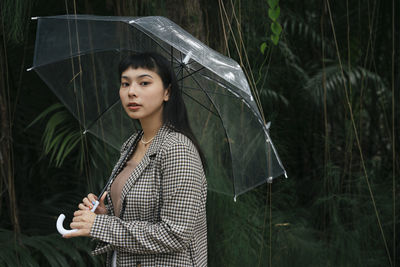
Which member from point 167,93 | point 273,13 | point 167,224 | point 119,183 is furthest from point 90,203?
point 273,13

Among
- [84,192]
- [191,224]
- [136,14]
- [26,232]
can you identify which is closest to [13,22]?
[136,14]

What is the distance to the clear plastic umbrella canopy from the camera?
1.71 metres

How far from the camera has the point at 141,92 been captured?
1647 millimetres

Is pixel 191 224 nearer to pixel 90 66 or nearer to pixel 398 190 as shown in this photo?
pixel 90 66

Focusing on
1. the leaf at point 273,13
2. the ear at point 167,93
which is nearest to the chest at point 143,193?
the ear at point 167,93

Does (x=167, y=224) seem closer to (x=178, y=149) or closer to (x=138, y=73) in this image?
(x=178, y=149)

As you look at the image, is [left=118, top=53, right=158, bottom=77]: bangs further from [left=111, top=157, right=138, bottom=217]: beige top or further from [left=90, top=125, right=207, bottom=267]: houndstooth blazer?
[left=111, top=157, right=138, bottom=217]: beige top

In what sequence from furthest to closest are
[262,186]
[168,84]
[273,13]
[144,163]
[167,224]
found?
1. [262,186]
2. [273,13]
3. [168,84]
4. [144,163]
5. [167,224]

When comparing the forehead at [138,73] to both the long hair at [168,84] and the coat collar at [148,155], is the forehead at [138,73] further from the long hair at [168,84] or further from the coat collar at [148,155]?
the coat collar at [148,155]

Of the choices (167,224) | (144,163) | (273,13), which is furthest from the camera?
(273,13)

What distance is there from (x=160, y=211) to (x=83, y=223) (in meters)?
0.23

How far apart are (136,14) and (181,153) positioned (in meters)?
1.28

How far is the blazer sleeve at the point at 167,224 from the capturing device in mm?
1494

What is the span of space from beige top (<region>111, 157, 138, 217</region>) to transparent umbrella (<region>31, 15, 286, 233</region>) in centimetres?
39
